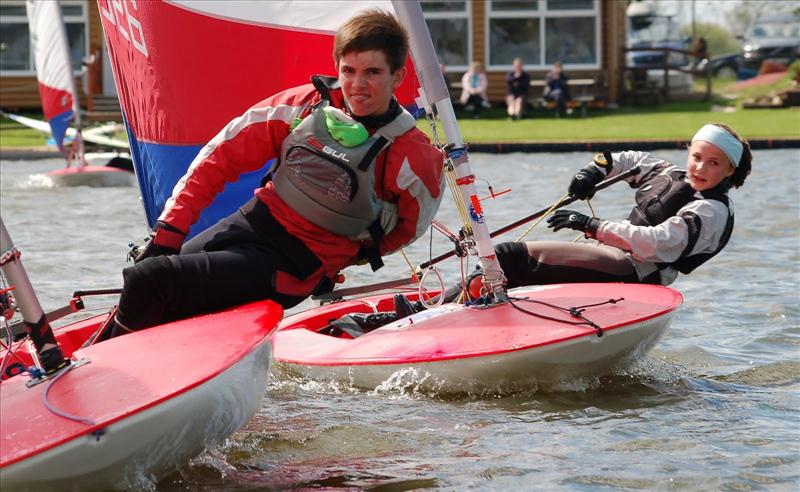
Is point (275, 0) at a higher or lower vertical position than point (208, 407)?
higher

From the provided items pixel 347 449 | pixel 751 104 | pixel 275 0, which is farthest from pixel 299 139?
pixel 751 104

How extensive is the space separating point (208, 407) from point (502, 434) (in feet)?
4.10

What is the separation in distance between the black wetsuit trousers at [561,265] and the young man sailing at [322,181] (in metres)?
1.16

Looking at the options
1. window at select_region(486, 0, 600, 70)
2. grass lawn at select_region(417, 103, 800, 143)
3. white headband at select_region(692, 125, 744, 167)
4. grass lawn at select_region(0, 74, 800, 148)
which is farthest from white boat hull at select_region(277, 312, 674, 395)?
window at select_region(486, 0, 600, 70)

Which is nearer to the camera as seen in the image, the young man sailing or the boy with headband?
the young man sailing

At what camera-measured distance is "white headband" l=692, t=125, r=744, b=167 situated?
5.05 meters

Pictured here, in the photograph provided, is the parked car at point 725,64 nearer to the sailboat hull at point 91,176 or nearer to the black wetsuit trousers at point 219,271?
the sailboat hull at point 91,176

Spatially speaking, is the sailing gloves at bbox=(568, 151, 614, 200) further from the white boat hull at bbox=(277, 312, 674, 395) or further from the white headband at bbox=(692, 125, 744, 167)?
the white boat hull at bbox=(277, 312, 674, 395)

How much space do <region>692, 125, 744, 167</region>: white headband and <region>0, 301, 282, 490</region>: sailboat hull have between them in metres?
2.11

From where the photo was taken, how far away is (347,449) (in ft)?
13.4

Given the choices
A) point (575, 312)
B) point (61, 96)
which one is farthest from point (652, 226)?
point (61, 96)

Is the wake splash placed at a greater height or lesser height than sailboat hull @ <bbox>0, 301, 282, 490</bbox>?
lesser

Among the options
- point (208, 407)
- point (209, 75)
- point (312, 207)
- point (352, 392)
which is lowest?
point (352, 392)

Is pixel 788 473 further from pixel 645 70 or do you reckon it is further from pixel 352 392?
pixel 645 70
